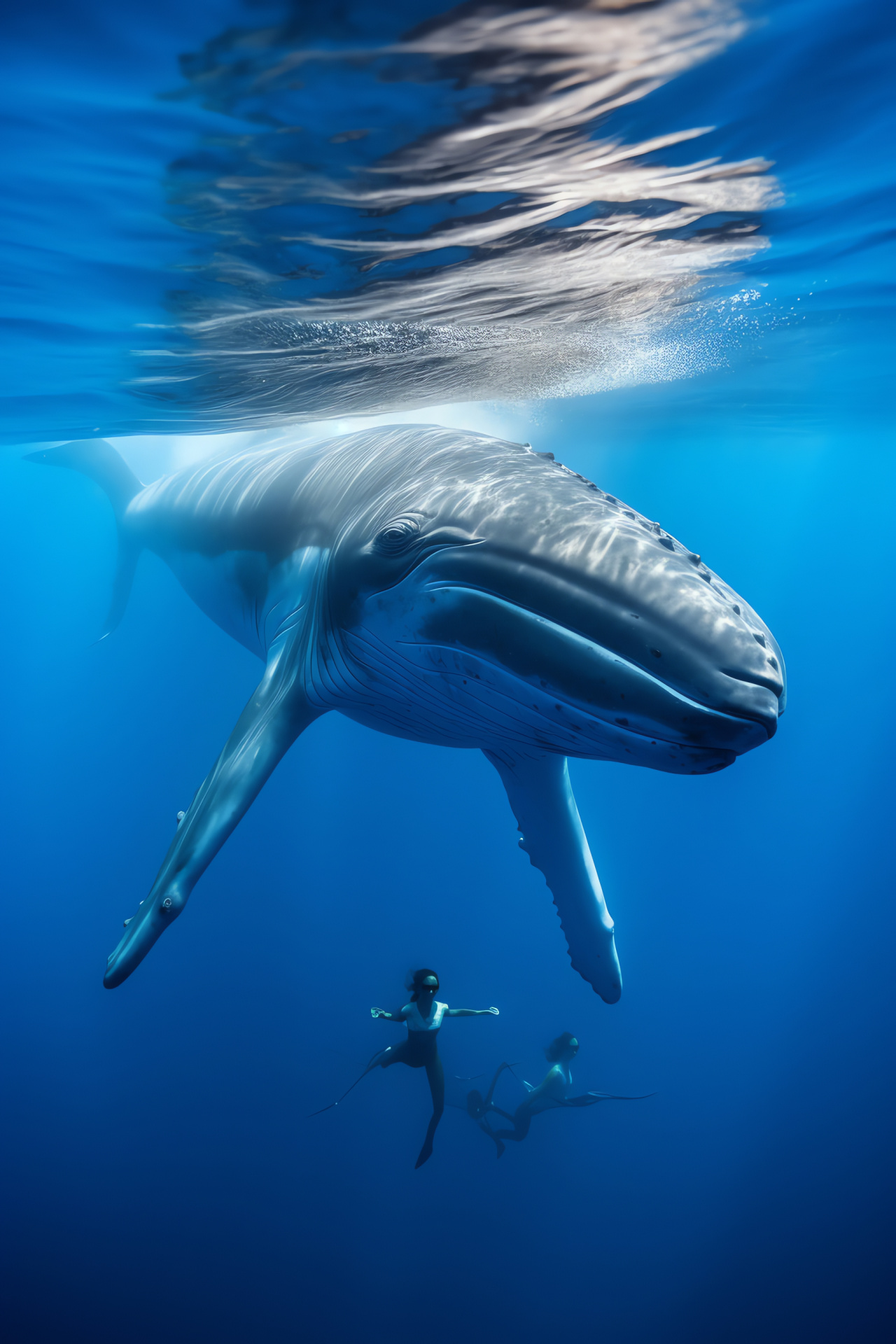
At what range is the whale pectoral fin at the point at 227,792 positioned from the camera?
3932 millimetres

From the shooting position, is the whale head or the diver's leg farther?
the diver's leg

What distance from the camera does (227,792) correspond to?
432 cm

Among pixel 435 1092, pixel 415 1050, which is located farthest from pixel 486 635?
pixel 435 1092

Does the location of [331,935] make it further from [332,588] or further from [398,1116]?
[332,588]

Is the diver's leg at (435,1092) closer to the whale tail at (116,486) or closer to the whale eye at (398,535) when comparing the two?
the whale tail at (116,486)

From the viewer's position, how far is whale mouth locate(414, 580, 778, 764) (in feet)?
8.30

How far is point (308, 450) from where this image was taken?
7.14m

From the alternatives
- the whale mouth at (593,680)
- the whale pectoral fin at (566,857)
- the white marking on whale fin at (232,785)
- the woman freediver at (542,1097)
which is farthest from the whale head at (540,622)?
the woman freediver at (542,1097)

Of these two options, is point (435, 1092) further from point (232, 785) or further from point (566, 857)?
point (232, 785)

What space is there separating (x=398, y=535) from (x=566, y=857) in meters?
3.59

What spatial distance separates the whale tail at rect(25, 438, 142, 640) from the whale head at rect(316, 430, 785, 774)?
10.2 metres

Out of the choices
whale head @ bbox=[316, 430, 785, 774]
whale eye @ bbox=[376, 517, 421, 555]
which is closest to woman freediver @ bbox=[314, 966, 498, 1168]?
whale head @ bbox=[316, 430, 785, 774]

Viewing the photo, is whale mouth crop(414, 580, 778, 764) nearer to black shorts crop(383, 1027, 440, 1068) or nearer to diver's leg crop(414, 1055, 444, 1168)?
black shorts crop(383, 1027, 440, 1068)

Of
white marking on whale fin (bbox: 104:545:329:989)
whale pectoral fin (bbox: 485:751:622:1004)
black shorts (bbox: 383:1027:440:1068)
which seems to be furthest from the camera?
black shorts (bbox: 383:1027:440:1068)
